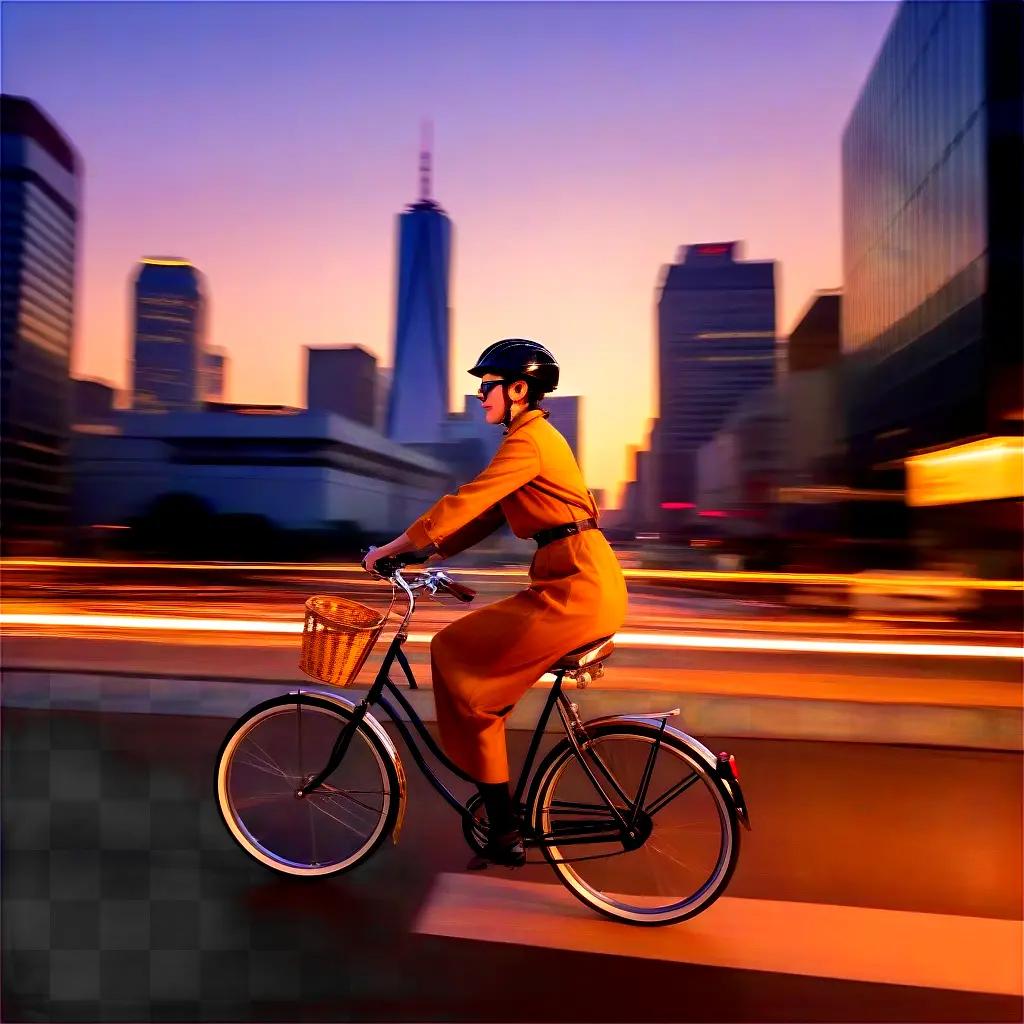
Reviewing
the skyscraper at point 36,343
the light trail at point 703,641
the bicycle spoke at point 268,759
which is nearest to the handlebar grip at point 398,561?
the bicycle spoke at point 268,759

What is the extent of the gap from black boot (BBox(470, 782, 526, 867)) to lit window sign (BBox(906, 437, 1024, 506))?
27.7 feet

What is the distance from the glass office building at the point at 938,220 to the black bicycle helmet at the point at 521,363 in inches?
416

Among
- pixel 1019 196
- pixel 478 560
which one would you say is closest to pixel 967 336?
pixel 1019 196

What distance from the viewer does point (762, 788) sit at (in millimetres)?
3893

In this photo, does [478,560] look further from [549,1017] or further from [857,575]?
[549,1017]

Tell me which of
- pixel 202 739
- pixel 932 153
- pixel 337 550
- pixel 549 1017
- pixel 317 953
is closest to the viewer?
pixel 549 1017

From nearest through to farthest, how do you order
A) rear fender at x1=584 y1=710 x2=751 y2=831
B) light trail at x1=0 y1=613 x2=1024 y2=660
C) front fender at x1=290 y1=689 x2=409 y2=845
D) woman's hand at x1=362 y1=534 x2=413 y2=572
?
rear fender at x1=584 y1=710 x2=751 y2=831 < woman's hand at x1=362 y1=534 x2=413 y2=572 < front fender at x1=290 y1=689 x2=409 y2=845 < light trail at x1=0 y1=613 x2=1024 y2=660

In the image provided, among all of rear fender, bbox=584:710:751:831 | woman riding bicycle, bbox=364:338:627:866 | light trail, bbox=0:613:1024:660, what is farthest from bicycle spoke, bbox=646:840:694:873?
light trail, bbox=0:613:1024:660


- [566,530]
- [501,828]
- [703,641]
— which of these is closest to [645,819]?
[501,828]

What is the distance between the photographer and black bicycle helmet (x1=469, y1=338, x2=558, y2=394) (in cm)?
258

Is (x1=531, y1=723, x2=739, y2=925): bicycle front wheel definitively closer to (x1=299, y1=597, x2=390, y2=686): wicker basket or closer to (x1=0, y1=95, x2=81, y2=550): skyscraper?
(x1=299, y1=597, x2=390, y2=686): wicker basket

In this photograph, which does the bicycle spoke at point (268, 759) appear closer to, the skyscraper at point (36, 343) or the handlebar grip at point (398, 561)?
the handlebar grip at point (398, 561)

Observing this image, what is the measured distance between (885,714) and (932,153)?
866 inches

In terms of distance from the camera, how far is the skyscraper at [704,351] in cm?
1078
